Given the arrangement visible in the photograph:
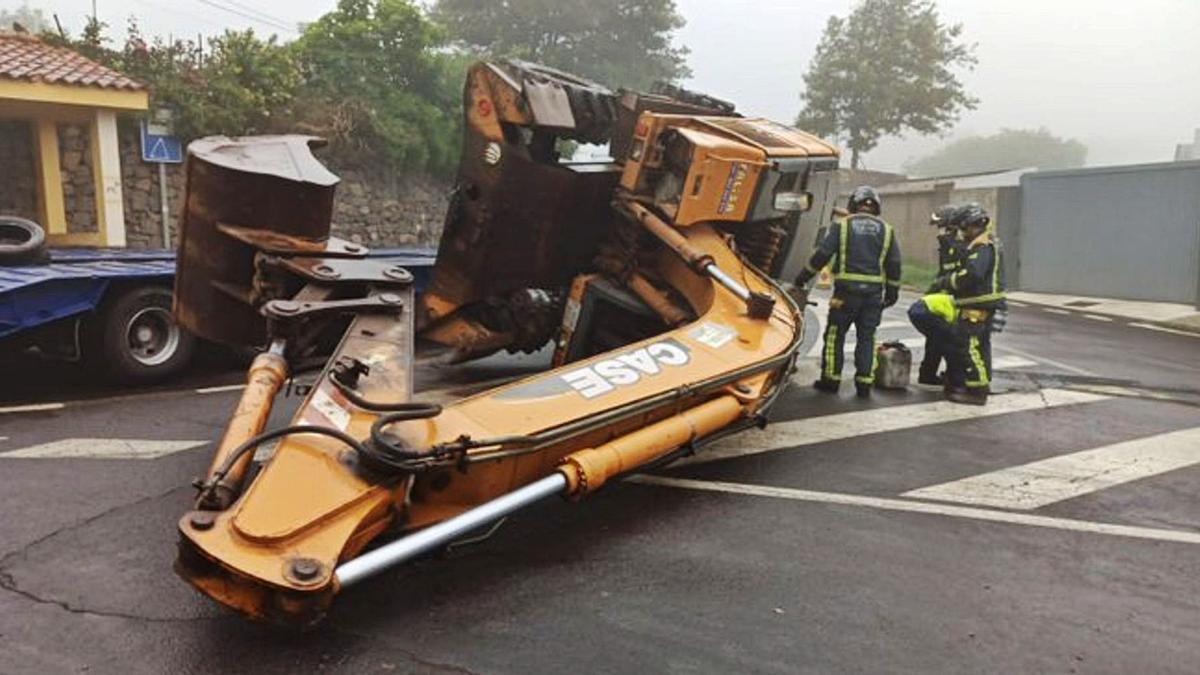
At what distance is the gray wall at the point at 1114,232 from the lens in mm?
16188

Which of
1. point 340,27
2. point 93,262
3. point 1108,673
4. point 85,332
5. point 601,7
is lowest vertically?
point 1108,673

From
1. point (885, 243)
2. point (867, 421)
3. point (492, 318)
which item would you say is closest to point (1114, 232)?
point (885, 243)

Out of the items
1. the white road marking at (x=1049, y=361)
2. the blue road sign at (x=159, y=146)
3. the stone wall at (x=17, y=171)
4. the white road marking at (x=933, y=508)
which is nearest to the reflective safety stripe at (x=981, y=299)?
the white road marking at (x=1049, y=361)

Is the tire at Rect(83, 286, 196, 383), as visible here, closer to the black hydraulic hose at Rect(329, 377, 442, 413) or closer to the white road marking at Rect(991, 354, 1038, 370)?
the black hydraulic hose at Rect(329, 377, 442, 413)

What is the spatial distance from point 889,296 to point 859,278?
1.36 ft

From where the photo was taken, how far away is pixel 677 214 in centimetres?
565

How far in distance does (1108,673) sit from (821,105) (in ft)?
127

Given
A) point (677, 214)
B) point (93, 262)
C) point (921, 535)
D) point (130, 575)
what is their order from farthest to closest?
point (93, 262), point (677, 214), point (921, 535), point (130, 575)

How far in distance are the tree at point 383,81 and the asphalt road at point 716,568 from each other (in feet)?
41.1

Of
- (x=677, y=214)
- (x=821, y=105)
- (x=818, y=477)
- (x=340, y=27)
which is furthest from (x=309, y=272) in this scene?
(x=821, y=105)

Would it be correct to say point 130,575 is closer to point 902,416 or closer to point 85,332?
point 85,332

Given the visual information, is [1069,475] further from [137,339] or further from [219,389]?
[137,339]

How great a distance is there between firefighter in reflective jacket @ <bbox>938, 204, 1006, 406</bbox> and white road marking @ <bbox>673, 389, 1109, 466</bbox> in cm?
24

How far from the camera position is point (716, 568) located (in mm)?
3770
